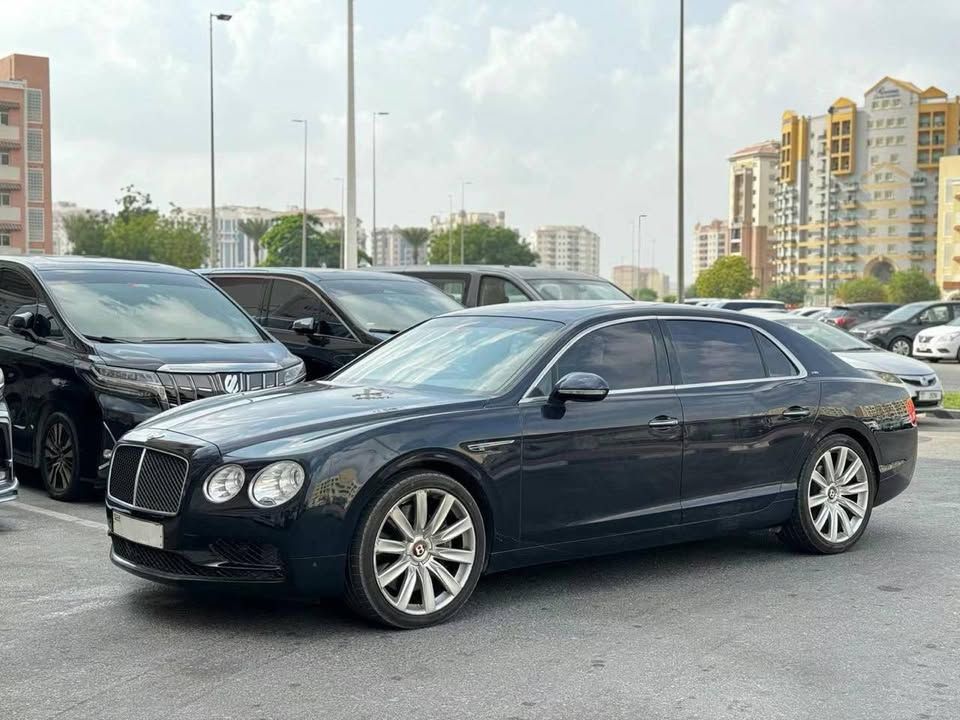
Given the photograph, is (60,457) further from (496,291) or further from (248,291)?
(496,291)

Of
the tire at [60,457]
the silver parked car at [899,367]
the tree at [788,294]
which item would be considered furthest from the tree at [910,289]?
the tire at [60,457]

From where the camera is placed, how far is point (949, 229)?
131m

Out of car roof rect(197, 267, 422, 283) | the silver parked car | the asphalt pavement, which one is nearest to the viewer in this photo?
the asphalt pavement

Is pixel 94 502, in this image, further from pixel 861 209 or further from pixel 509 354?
pixel 861 209

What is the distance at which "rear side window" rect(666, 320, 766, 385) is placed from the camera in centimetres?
684

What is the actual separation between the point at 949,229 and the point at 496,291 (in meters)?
126

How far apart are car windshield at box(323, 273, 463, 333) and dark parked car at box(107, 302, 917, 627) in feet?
15.1

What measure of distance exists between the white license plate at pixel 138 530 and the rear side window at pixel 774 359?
11.7ft

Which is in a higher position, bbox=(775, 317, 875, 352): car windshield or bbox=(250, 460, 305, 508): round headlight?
bbox=(775, 317, 875, 352): car windshield

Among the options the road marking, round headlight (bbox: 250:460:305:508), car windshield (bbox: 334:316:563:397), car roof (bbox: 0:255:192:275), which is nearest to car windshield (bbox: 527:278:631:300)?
car roof (bbox: 0:255:192:275)

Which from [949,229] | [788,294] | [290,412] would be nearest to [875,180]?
[949,229]

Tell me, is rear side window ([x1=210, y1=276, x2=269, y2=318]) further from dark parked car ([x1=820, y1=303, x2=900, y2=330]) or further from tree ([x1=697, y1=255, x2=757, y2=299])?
tree ([x1=697, y1=255, x2=757, y2=299])

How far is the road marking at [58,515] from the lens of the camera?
8.09 m

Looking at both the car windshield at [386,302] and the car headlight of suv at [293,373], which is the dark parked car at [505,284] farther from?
the car headlight of suv at [293,373]
